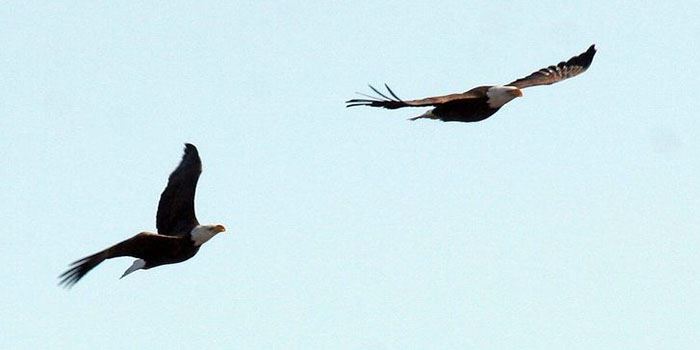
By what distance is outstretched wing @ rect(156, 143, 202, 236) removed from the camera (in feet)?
80.8

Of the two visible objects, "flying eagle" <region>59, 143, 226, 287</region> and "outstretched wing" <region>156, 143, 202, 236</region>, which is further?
"outstretched wing" <region>156, 143, 202, 236</region>

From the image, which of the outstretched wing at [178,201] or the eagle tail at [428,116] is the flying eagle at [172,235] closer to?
the outstretched wing at [178,201]

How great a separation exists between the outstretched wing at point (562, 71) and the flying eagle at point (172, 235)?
221 inches

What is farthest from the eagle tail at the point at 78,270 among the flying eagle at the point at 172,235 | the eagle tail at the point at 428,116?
the eagle tail at the point at 428,116

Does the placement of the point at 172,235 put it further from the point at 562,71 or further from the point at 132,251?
the point at 562,71

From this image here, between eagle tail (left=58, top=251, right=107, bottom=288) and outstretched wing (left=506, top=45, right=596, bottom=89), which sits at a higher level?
outstretched wing (left=506, top=45, right=596, bottom=89)

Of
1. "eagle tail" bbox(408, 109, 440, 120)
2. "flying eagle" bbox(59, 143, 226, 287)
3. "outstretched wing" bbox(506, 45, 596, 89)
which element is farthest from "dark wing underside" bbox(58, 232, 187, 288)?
"outstretched wing" bbox(506, 45, 596, 89)

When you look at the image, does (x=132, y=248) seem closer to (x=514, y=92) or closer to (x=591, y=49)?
(x=514, y=92)

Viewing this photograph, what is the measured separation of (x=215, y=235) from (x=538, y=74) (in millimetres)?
6759

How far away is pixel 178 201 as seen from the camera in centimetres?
2470

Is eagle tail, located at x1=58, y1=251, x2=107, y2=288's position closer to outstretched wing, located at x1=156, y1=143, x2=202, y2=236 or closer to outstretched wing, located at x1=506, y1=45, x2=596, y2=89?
outstretched wing, located at x1=156, y1=143, x2=202, y2=236

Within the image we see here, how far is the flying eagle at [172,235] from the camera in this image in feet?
73.3

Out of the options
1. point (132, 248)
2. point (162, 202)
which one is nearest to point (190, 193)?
point (162, 202)

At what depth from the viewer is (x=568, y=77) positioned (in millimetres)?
27688
